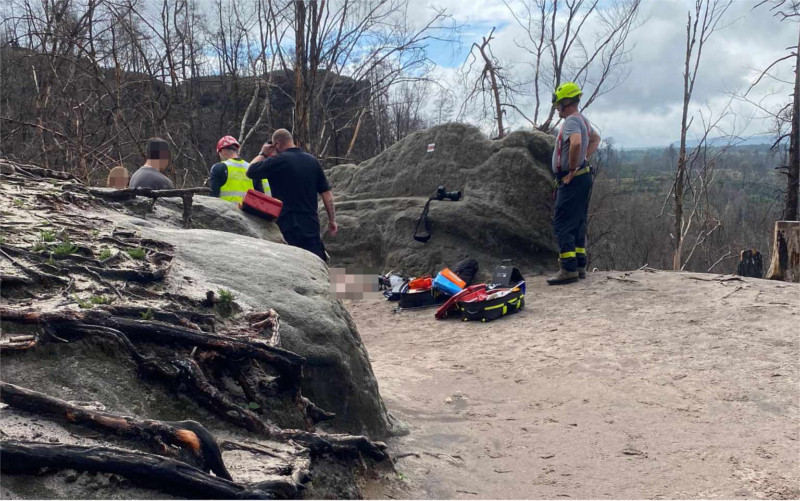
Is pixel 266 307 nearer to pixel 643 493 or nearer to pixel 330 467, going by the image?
pixel 330 467

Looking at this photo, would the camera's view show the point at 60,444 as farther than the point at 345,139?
No

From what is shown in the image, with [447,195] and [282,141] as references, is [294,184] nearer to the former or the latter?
[282,141]

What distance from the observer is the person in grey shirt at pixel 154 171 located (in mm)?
6684

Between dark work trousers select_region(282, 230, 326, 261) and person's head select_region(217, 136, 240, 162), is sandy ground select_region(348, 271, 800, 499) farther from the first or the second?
person's head select_region(217, 136, 240, 162)

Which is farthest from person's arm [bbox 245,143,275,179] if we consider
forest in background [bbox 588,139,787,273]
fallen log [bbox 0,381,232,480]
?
forest in background [bbox 588,139,787,273]

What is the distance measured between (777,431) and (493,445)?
1919 millimetres

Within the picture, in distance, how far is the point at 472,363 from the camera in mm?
6488

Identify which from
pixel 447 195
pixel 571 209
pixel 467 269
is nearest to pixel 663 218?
pixel 447 195

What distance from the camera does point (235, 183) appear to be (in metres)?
7.47

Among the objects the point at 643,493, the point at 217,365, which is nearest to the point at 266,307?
the point at 217,365

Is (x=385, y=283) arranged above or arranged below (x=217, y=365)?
below

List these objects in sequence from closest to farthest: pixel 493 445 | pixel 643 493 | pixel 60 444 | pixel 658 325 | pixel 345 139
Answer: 1. pixel 60 444
2. pixel 643 493
3. pixel 493 445
4. pixel 658 325
5. pixel 345 139

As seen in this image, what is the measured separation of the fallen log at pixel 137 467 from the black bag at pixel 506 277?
21.9 ft

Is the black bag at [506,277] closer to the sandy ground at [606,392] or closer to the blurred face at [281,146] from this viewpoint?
the sandy ground at [606,392]
